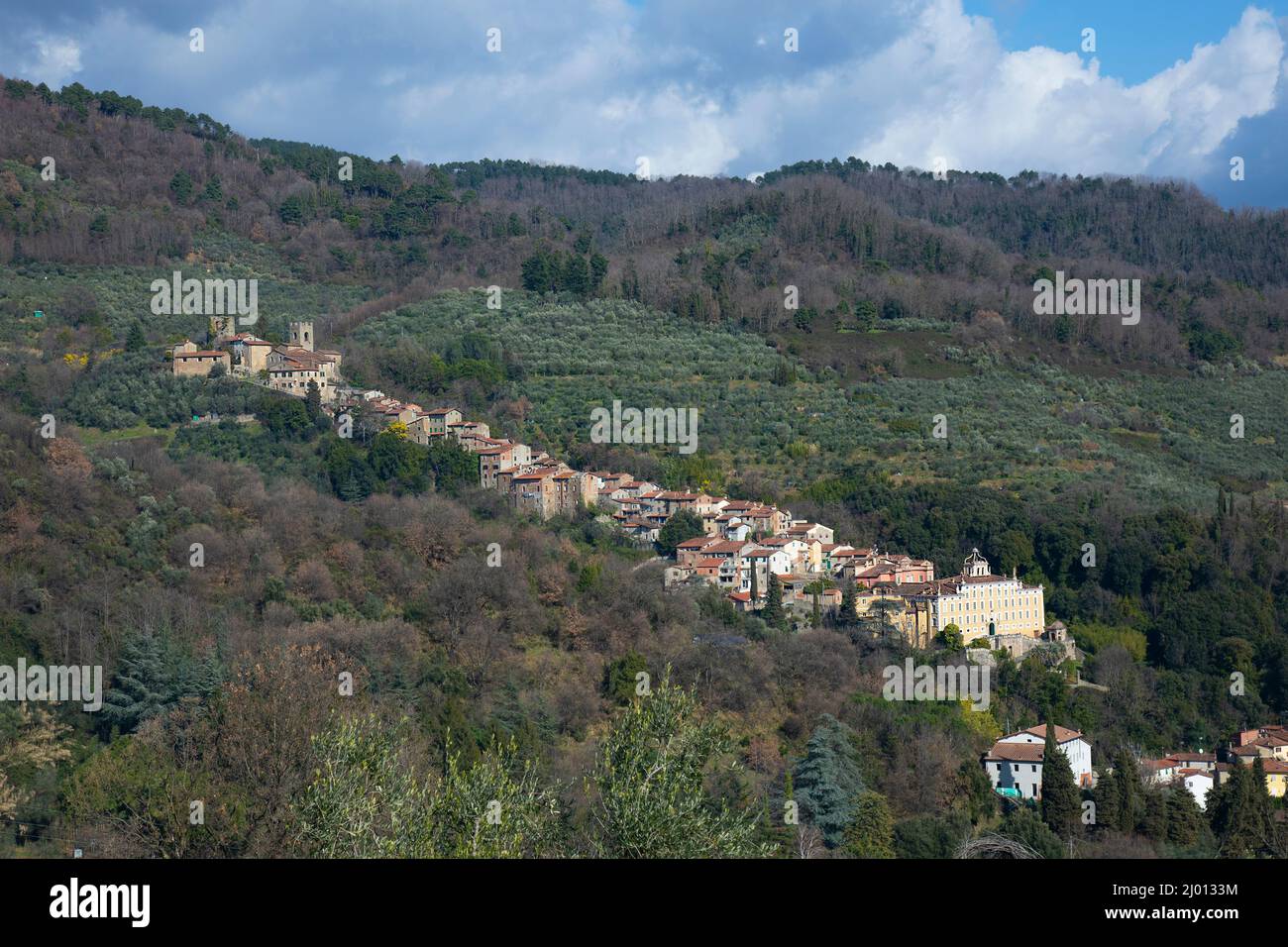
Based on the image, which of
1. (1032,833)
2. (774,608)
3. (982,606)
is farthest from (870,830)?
(982,606)

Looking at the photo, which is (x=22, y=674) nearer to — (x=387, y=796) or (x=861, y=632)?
(x=387, y=796)

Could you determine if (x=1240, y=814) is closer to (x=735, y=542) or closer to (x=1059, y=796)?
(x=1059, y=796)

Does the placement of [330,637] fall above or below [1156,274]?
below

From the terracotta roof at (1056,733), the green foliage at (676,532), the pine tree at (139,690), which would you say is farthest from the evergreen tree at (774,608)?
the pine tree at (139,690)

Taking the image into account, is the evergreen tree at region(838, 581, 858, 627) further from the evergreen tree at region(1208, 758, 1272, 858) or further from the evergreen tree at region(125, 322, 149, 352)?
the evergreen tree at region(125, 322, 149, 352)

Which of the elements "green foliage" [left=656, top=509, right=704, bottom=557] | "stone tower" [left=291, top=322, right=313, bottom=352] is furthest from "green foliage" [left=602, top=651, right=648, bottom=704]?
"stone tower" [left=291, top=322, right=313, bottom=352]
